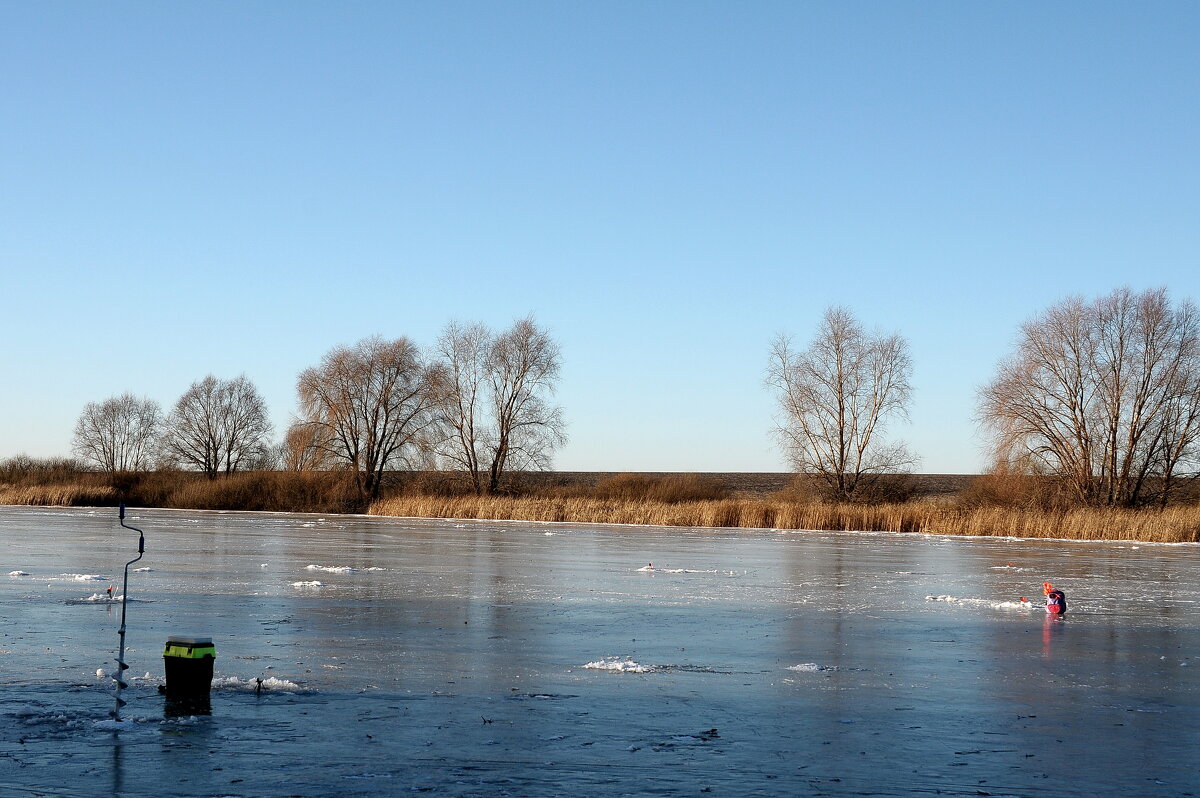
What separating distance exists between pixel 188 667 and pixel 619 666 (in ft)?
11.4

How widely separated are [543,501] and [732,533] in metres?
10.6

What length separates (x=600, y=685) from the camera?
8.55m

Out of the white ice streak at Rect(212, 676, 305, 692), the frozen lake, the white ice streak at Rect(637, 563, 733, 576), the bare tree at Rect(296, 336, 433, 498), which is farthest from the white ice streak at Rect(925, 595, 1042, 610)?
the bare tree at Rect(296, 336, 433, 498)

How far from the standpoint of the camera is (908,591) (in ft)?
54.5

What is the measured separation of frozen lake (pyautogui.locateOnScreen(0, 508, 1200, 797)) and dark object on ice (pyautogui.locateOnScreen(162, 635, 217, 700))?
0.16 metres

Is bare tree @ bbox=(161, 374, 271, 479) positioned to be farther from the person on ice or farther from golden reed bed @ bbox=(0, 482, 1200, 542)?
the person on ice

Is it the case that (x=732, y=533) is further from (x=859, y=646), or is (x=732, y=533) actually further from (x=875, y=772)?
(x=875, y=772)

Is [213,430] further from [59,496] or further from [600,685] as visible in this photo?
[600,685]

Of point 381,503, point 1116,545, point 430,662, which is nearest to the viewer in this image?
point 430,662

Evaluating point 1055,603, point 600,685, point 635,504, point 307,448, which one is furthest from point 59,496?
point 600,685

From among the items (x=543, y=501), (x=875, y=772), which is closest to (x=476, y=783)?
(x=875, y=772)

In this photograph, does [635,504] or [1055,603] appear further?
[635,504]

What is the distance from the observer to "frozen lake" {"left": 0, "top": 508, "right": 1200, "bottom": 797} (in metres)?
6.01

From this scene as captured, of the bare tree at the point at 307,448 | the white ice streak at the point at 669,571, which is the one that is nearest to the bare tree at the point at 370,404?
the bare tree at the point at 307,448
